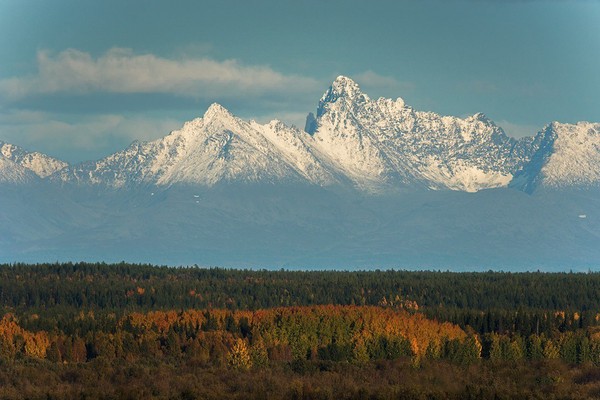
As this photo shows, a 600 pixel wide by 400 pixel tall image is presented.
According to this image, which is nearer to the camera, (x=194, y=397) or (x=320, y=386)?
(x=194, y=397)

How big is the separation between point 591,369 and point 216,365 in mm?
49150

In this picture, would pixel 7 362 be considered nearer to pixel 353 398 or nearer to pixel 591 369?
pixel 353 398

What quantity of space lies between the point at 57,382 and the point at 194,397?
2302 centimetres

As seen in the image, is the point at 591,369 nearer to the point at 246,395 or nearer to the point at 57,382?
the point at 246,395

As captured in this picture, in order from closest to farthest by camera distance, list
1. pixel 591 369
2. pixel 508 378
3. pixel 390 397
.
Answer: pixel 390 397, pixel 508 378, pixel 591 369

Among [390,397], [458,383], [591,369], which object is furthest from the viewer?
[591,369]

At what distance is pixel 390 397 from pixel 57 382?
4183 centimetres

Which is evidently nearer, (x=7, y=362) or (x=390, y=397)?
(x=390, y=397)

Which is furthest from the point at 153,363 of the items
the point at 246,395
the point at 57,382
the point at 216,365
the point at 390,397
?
the point at 390,397

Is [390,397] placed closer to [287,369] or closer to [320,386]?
[320,386]

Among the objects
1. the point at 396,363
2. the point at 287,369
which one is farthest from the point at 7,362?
the point at 396,363

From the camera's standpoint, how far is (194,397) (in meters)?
153

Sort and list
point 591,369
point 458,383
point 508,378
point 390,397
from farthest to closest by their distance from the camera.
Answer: point 591,369 → point 508,378 → point 458,383 → point 390,397

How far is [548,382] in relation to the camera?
16750cm
